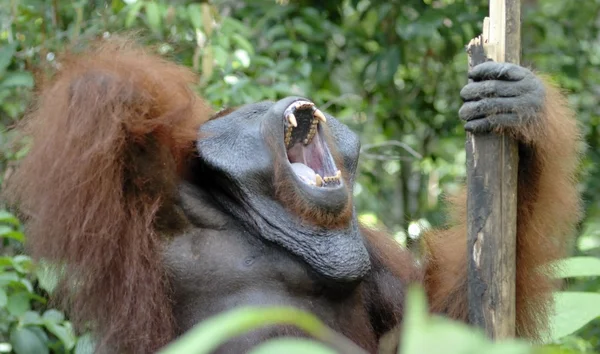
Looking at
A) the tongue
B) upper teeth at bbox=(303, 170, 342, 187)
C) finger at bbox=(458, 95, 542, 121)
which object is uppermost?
finger at bbox=(458, 95, 542, 121)

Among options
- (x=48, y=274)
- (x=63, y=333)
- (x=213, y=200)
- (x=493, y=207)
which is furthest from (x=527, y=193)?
(x=63, y=333)

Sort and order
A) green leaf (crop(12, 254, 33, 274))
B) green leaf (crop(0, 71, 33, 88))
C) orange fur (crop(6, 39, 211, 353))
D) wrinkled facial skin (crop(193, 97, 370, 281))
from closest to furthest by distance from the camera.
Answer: orange fur (crop(6, 39, 211, 353)) → wrinkled facial skin (crop(193, 97, 370, 281)) → green leaf (crop(12, 254, 33, 274)) → green leaf (crop(0, 71, 33, 88))

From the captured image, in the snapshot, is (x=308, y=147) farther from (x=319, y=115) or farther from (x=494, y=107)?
(x=494, y=107)

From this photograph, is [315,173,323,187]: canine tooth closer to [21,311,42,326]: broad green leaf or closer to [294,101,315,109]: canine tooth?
[294,101,315,109]: canine tooth

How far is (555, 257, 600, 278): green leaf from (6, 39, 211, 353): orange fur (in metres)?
1.59

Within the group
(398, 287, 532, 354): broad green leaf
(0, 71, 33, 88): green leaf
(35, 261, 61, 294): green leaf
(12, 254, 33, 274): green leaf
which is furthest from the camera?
(0, 71, 33, 88): green leaf

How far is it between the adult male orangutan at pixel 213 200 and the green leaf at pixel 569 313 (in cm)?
6

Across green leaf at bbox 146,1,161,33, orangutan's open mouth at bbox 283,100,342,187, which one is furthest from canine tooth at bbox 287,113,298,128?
green leaf at bbox 146,1,161,33

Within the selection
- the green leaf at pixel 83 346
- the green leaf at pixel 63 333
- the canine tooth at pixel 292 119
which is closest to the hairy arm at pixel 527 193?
the canine tooth at pixel 292 119

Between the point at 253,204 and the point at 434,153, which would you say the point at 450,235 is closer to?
the point at 253,204

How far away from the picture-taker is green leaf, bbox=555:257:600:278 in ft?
11.5

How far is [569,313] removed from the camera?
3463 millimetres

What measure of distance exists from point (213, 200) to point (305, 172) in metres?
0.38

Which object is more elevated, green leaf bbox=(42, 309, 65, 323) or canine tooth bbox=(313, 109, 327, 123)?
canine tooth bbox=(313, 109, 327, 123)
